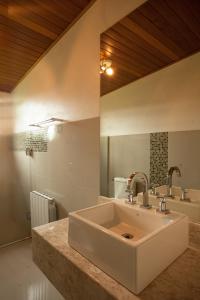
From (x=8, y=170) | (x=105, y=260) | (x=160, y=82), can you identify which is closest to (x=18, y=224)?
(x=8, y=170)

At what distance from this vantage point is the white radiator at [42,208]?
217 centimetres

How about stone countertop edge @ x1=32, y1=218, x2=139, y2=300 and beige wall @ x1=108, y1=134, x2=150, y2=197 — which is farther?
beige wall @ x1=108, y1=134, x2=150, y2=197

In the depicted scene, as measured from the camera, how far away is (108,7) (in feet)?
4.89

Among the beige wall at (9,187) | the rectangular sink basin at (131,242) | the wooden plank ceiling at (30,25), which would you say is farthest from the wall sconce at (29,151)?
the rectangular sink basin at (131,242)

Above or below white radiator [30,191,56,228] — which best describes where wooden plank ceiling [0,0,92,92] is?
above

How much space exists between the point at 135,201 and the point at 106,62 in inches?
42.7

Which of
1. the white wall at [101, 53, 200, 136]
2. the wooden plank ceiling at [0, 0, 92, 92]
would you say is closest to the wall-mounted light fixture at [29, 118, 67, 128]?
the white wall at [101, 53, 200, 136]

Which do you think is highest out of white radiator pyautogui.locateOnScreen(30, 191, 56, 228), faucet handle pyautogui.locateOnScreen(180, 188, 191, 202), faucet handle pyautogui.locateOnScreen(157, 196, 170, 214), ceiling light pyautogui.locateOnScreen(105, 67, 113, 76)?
ceiling light pyautogui.locateOnScreen(105, 67, 113, 76)

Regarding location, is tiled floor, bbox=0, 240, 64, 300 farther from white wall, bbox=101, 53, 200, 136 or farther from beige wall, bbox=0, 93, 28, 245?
white wall, bbox=101, 53, 200, 136

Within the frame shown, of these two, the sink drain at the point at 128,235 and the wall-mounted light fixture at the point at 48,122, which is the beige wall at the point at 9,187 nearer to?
the wall-mounted light fixture at the point at 48,122

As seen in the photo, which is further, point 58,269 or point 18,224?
point 18,224

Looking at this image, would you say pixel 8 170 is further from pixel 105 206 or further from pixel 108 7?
pixel 108 7

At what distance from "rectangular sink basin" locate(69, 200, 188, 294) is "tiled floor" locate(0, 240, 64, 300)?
1.36 m

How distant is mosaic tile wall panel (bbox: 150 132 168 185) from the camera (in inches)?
48.5
